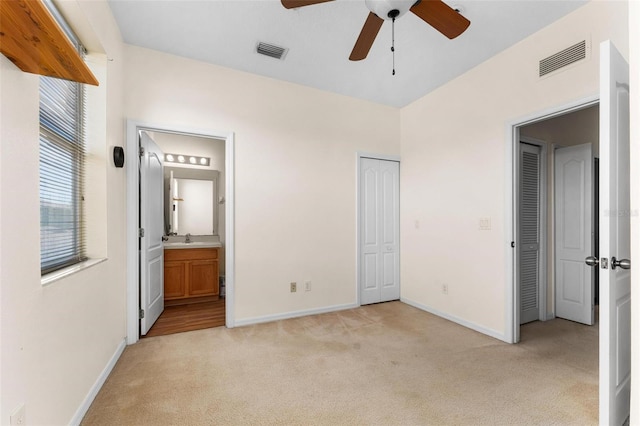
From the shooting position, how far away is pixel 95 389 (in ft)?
6.26

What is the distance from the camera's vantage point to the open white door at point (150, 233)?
2879 mm

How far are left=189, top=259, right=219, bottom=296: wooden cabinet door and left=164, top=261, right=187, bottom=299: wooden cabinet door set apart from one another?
0.30 ft

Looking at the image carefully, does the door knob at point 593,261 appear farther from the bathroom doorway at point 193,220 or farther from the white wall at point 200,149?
the white wall at point 200,149

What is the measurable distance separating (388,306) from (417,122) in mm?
2556

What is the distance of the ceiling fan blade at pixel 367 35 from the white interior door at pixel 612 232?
118 centimetres

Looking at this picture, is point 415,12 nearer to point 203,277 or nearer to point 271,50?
point 271,50

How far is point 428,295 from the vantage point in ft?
12.2

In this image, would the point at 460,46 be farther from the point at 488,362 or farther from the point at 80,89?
the point at 80,89

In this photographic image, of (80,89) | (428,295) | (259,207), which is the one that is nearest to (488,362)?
(428,295)

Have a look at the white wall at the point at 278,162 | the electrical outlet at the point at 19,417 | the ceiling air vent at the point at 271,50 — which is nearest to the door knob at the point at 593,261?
the white wall at the point at 278,162

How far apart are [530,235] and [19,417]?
432 cm

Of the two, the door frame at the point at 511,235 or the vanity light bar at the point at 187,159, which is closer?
A: the door frame at the point at 511,235

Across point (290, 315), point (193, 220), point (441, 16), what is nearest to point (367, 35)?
point (441, 16)

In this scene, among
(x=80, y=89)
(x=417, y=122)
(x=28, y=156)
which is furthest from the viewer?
(x=417, y=122)
